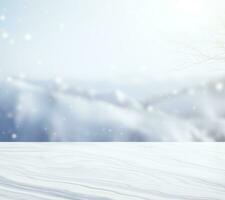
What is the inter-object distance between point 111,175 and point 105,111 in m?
1.24

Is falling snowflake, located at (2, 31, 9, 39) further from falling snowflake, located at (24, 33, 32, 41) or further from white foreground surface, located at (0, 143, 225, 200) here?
white foreground surface, located at (0, 143, 225, 200)

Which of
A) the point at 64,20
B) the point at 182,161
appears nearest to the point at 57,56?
the point at 64,20

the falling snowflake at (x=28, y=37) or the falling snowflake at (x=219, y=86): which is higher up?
the falling snowflake at (x=28, y=37)

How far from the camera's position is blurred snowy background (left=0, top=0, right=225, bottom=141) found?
238 cm

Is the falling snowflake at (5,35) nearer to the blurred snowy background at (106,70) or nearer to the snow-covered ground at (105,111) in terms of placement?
the blurred snowy background at (106,70)

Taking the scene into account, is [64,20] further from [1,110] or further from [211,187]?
[211,187]

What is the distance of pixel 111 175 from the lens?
4.08 feet

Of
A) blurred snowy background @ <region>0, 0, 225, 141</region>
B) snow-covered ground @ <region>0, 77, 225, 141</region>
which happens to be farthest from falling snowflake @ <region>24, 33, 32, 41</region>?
snow-covered ground @ <region>0, 77, 225, 141</region>

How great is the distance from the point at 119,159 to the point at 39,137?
3.28 feet

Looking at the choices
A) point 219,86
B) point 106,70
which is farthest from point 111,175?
point 219,86

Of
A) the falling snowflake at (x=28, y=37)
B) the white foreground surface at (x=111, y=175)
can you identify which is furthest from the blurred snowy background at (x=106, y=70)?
the white foreground surface at (x=111, y=175)

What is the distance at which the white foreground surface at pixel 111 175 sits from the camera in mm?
995

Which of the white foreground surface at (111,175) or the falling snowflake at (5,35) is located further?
the falling snowflake at (5,35)

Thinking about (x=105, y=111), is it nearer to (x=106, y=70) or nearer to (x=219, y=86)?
(x=106, y=70)
